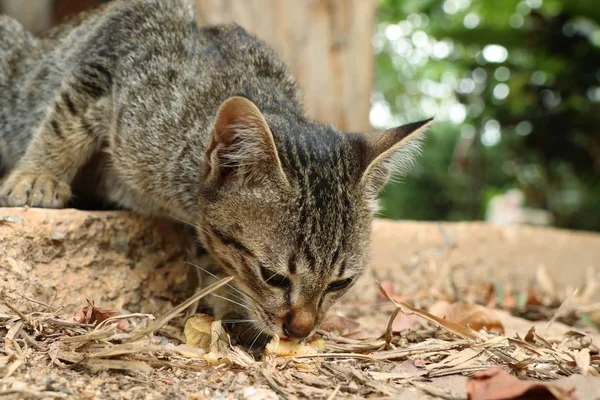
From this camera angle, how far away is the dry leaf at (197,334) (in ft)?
8.09

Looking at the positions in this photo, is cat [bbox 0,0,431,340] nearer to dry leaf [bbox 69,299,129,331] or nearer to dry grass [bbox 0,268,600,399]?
dry grass [bbox 0,268,600,399]

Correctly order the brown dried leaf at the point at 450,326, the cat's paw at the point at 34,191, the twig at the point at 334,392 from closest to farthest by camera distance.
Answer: the twig at the point at 334,392 < the brown dried leaf at the point at 450,326 < the cat's paw at the point at 34,191

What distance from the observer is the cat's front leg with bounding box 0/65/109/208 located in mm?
3203

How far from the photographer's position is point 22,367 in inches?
76.4

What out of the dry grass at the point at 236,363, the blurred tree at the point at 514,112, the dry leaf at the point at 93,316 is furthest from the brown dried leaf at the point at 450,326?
the blurred tree at the point at 514,112

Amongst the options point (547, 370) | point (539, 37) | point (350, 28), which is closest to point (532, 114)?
point (539, 37)

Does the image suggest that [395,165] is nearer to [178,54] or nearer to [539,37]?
[178,54]

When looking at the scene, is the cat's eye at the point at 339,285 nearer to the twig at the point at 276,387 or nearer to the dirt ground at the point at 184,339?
the dirt ground at the point at 184,339

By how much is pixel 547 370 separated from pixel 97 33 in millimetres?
2833

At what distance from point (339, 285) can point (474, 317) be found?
0.81 meters

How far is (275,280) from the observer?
7.95 ft

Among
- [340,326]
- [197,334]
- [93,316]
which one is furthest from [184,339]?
[340,326]

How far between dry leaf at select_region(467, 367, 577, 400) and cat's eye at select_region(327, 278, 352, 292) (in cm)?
77

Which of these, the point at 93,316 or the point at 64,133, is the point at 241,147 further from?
the point at 64,133
